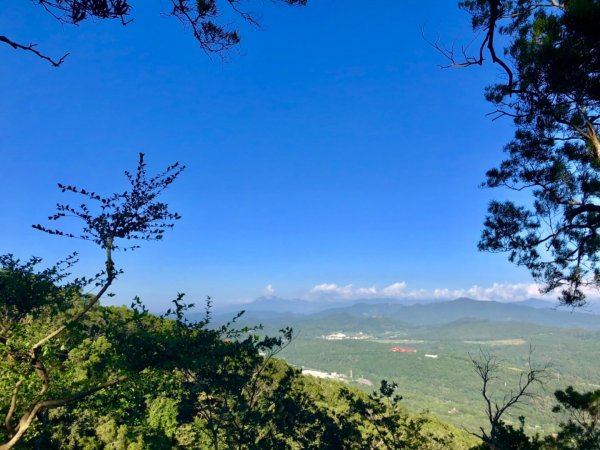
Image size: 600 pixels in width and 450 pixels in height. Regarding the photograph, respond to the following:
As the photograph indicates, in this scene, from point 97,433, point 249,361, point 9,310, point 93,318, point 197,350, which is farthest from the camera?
point 93,318

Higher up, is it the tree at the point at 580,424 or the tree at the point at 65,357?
the tree at the point at 65,357

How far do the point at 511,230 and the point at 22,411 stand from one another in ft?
34.1

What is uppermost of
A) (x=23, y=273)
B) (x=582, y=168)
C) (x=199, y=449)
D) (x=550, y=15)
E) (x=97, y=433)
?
(x=550, y=15)

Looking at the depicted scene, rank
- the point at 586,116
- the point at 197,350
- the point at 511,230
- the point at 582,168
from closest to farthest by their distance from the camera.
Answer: the point at 586,116
the point at 582,168
the point at 511,230
the point at 197,350

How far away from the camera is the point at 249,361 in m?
10.2

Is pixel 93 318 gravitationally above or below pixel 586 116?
below

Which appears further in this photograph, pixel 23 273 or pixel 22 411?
pixel 23 273

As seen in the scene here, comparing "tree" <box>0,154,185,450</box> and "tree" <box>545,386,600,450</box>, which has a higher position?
"tree" <box>0,154,185,450</box>

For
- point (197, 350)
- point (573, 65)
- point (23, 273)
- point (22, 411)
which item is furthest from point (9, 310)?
point (573, 65)

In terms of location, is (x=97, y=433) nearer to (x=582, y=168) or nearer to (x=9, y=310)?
(x=9, y=310)

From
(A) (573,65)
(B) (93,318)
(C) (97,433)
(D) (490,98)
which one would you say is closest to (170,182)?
(D) (490,98)

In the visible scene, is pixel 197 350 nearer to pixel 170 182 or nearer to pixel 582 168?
pixel 170 182

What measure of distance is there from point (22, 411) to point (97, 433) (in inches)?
524

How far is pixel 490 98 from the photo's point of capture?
255 inches
